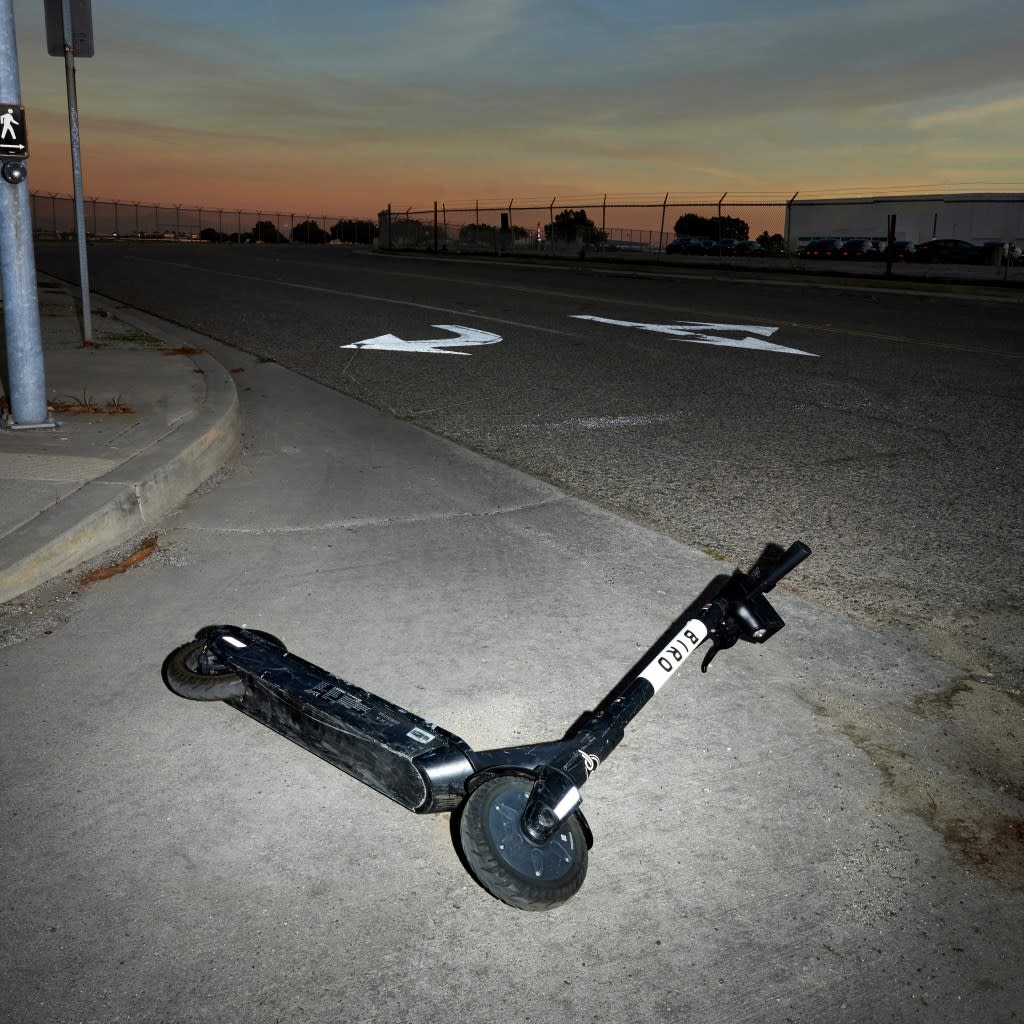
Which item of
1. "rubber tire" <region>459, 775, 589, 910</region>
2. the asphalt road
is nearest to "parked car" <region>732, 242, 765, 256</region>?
the asphalt road

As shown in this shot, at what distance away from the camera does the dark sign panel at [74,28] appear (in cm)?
837

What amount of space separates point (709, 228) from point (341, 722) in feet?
139

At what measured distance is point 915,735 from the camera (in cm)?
299

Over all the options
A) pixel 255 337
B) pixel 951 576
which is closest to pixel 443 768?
pixel 951 576

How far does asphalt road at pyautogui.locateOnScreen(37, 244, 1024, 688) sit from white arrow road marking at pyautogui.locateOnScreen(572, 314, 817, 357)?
7 cm

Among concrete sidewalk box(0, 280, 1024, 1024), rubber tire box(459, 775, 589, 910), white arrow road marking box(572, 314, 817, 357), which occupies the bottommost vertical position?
concrete sidewalk box(0, 280, 1024, 1024)

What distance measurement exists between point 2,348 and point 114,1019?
7.91 meters

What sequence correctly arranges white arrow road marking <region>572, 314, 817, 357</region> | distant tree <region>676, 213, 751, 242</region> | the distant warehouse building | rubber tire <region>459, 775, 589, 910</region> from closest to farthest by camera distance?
rubber tire <region>459, 775, 589, 910</region>, white arrow road marking <region>572, 314, 817, 357</region>, distant tree <region>676, 213, 751, 242</region>, the distant warehouse building

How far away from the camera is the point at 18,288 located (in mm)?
5430

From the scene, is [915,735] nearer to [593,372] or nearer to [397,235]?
[593,372]

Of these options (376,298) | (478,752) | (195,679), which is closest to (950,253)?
(376,298)

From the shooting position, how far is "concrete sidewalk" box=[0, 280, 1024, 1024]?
203cm

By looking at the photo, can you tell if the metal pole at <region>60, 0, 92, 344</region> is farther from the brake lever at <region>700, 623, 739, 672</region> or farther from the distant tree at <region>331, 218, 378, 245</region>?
the distant tree at <region>331, 218, 378, 245</region>

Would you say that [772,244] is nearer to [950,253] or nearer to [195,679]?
[950,253]
